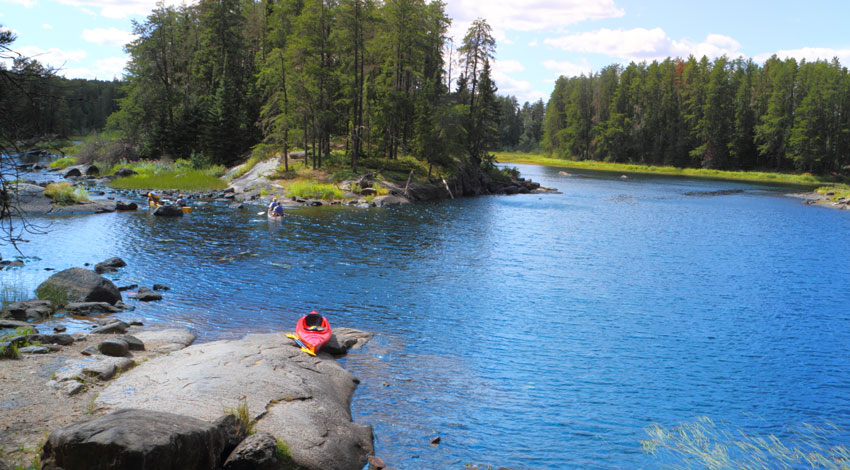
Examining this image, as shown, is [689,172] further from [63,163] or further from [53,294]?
[53,294]

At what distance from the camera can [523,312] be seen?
2266 cm

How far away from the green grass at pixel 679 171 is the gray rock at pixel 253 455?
96.8 m

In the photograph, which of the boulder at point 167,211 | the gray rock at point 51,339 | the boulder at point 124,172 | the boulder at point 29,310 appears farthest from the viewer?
the boulder at point 124,172

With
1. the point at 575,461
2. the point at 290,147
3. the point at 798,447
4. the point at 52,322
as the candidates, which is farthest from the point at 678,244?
the point at 290,147

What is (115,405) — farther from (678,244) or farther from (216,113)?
(216,113)

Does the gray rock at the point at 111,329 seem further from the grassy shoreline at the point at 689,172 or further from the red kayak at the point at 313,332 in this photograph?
the grassy shoreline at the point at 689,172

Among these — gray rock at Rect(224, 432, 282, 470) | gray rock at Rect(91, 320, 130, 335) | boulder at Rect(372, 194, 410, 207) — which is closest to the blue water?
gray rock at Rect(91, 320, 130, 335)

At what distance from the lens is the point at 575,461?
470 inches

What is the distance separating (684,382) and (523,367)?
182 inches

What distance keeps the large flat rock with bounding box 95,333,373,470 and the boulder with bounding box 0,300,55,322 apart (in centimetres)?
666

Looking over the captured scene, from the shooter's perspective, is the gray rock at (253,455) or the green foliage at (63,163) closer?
the gray rock at (253,455)

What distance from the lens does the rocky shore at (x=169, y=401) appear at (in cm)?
827

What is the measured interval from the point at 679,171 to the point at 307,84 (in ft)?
334

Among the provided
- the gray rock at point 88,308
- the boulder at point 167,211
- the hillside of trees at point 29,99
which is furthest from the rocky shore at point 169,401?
the boulder at point 167,211
